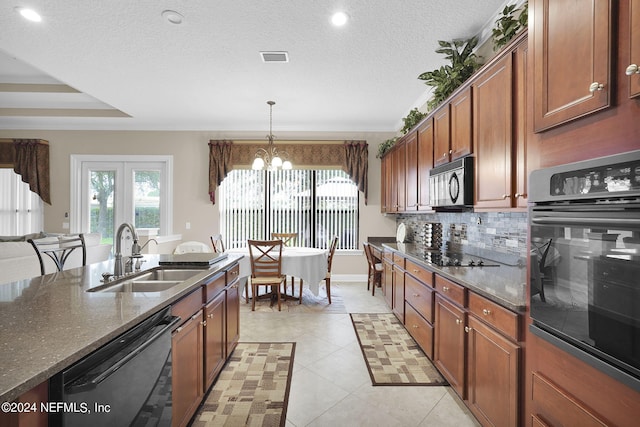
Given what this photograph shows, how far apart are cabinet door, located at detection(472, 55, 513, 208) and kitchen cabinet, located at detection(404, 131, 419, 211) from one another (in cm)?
134

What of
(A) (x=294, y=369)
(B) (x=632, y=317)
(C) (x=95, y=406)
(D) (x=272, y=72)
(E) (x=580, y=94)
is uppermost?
(D) (x=272, y=72)

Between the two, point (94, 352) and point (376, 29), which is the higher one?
point (376, 29)

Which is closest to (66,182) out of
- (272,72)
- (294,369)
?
(272,72)

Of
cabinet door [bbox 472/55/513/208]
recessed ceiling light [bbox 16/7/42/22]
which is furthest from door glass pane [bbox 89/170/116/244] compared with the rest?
cabinet door [bbox 472/55/513/208]

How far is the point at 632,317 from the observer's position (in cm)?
85

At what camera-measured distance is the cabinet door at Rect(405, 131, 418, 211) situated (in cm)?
357

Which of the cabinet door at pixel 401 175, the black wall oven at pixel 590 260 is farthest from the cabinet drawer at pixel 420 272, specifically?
the cabinet door at pixel 401 175

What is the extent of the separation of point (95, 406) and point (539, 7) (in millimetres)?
2098

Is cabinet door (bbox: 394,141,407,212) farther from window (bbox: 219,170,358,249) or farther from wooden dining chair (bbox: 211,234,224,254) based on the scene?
wooden dining chair (bbox: 211,234,224,254)

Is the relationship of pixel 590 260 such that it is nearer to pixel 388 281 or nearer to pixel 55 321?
pixel 55 321

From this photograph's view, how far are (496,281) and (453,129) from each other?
4.37 feet

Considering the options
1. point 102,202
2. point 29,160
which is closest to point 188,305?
point 102,202

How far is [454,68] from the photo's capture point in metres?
2.59

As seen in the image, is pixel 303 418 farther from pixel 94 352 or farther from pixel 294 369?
pixel 94 352
